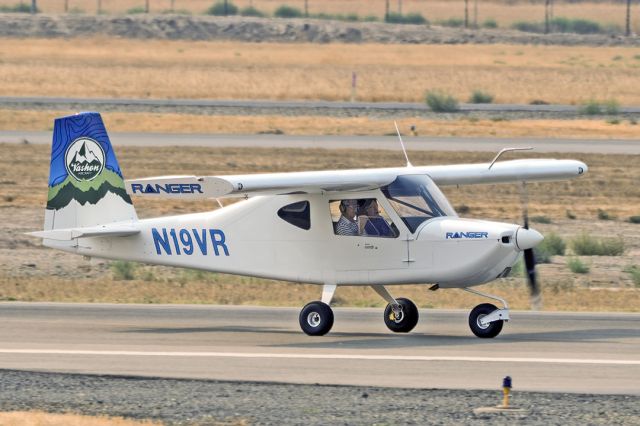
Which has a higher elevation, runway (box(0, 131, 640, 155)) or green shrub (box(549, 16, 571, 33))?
green shrub (box(549, 16, 571, 33))

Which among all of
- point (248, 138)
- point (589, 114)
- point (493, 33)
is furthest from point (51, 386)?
point (493, 33)

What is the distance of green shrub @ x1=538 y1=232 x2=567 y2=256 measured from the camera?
27703mm

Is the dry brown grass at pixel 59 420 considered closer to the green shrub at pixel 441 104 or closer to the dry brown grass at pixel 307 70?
the green shrub at pixel 441 104

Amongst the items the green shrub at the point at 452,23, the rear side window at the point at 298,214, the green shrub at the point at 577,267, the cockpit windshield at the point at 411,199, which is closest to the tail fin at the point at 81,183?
the rear side window at the point at 298,214

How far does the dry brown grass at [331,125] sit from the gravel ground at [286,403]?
111ft

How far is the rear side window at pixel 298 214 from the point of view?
58.1ft

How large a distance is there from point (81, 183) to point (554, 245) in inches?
489

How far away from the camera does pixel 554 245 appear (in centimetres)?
2788

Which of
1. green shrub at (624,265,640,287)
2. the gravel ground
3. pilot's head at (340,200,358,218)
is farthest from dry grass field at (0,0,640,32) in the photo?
the gravel ground

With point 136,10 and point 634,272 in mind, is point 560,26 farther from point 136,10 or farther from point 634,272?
point 634,272

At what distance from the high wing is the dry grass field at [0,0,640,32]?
352 ft

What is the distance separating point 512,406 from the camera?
41.3 feet

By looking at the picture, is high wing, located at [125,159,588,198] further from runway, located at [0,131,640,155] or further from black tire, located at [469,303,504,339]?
runway, located at [0,131,640,155]

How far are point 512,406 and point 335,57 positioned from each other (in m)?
75.2
